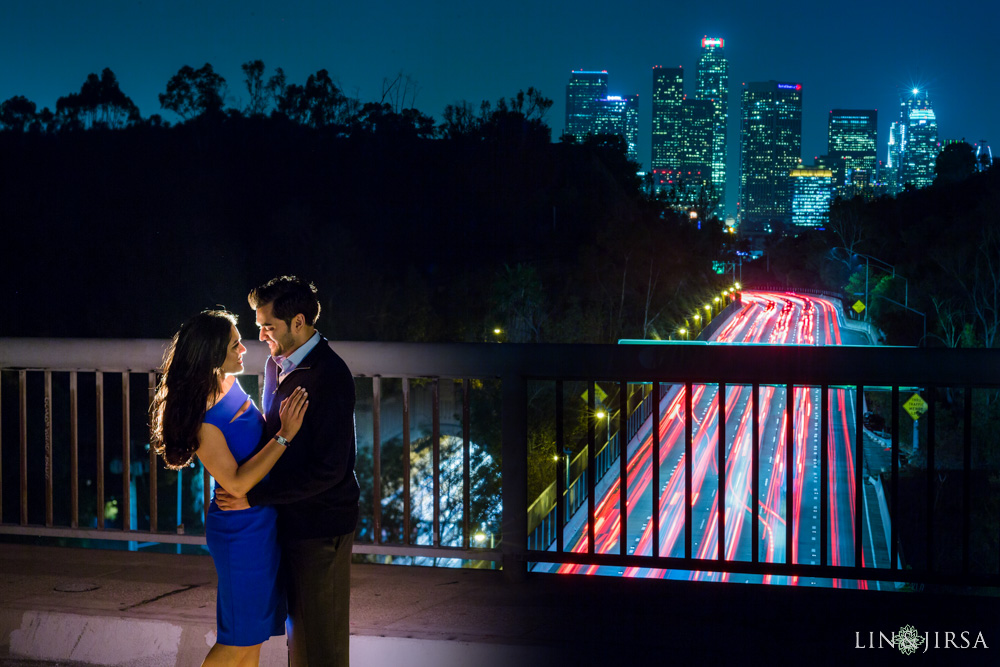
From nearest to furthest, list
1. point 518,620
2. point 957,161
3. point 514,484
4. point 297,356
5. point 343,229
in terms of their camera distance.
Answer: point 297,356, point 518,620, point 514,484, point 343,229, point 957,161

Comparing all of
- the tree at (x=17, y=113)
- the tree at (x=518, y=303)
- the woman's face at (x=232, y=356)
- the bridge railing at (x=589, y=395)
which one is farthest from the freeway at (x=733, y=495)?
the tree at (x=17, y=113)

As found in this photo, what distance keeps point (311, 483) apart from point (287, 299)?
580 millimetres

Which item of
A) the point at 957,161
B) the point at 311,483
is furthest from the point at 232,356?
the point at 957,161

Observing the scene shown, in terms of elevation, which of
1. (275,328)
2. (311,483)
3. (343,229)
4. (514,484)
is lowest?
(514,484)

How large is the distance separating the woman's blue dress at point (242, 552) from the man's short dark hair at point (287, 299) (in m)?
0.30

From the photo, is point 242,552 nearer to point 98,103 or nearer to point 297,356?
point 297,356

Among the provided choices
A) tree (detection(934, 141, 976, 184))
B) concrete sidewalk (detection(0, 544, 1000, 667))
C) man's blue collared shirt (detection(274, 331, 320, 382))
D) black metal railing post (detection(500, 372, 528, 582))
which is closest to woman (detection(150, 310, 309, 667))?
man's blue collared shirt (detection(274, 331, 320, 382))

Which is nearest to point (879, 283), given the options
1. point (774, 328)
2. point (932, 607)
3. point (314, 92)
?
point (774, 328)

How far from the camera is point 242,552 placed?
9.20 feet

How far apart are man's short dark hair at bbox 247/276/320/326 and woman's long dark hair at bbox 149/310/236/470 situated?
16cm

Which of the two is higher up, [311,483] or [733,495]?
[311,483]

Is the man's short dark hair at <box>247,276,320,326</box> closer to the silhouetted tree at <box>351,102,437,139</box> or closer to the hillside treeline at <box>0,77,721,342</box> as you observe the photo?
the hillside treeline at <box>0,77,721,342</box>

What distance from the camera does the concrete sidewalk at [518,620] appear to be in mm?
3402

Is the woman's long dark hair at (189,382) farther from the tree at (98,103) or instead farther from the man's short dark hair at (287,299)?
the tree at (98,103)
